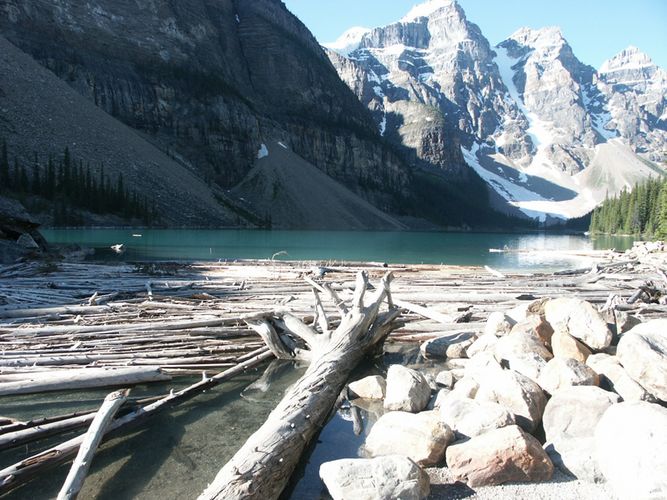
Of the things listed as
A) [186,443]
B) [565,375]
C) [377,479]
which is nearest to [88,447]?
[186,443]

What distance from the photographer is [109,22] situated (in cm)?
13725

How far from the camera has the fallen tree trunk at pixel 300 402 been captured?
5066 millimetres

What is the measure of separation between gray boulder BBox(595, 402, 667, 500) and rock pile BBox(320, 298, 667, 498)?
0.01m

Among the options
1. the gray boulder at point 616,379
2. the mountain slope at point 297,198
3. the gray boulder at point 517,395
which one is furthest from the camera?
the mountain slope at point 297,198

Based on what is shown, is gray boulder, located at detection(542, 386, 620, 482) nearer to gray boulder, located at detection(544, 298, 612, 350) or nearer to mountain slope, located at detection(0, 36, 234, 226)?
gray boulder, located at detection(544, 298, 612, 350)

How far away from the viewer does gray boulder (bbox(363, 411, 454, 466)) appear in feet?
20.3

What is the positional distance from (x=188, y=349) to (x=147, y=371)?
4.59ft

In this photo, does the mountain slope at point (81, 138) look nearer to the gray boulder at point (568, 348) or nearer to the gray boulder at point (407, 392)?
the gray boulder at point (407, 392)

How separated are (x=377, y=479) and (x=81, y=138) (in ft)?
356

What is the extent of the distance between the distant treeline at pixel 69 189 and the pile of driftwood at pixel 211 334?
70630 mm

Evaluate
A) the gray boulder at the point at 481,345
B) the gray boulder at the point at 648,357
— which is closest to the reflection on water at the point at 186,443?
the gray boulder at the point at 481,345

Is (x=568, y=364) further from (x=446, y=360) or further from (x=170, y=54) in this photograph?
(x=170, y=54)

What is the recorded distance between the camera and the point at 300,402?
22.8ft

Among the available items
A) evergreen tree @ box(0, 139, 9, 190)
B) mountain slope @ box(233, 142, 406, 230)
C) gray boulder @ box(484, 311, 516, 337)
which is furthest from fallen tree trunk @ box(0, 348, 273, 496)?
mountain slope @ box(233, 142, 406, 230)
